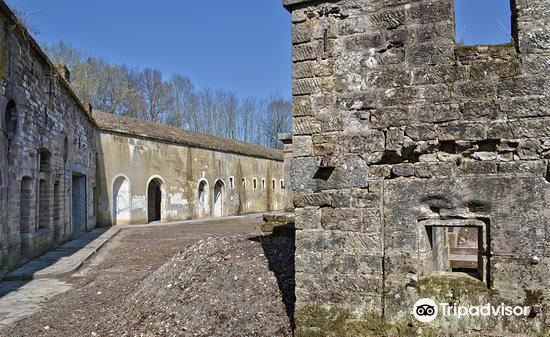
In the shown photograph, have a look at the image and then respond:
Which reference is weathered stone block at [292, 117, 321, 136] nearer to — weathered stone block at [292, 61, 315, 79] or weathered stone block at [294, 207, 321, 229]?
weathered stone block at [292, 61, 315, 79]

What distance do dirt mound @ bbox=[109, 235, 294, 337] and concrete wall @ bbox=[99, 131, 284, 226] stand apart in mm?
15511

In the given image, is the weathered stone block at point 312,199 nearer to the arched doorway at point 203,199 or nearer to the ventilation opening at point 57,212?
the ventilation opening at point 57,212

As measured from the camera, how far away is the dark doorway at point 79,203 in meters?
16.7

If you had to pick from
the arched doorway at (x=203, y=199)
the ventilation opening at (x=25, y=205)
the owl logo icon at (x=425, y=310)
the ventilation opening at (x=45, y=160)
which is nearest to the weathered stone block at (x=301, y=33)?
the owl logo icon at (x=425, y=310)

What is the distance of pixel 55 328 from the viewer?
5625 millimetres

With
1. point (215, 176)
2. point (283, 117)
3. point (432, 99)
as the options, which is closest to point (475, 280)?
point (432, 99)

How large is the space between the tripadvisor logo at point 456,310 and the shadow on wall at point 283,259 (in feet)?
4.29

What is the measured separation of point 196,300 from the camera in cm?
509

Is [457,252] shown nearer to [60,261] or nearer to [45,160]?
[60,261]

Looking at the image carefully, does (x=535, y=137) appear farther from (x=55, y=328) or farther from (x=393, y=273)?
(x=55, y=328)

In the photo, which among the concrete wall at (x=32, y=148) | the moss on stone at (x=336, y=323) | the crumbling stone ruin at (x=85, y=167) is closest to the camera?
the moss on stone at (x=336, y=323)

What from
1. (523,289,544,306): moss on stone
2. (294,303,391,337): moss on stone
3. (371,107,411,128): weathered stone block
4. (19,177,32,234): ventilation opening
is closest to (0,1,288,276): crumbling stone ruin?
(19,177,32,234): ventilation opening

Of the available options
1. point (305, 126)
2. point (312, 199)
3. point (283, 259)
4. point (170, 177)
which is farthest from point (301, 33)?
point (170, 177)

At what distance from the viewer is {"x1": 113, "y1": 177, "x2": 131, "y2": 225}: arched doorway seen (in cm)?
2073
